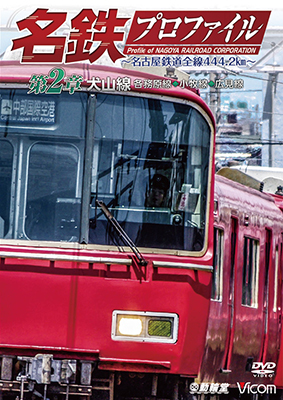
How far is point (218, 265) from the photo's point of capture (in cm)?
827

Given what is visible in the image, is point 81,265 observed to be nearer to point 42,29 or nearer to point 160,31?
point 42,29

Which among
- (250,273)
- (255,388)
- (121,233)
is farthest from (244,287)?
(121,233)

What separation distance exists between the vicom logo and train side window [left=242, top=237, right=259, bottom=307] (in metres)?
0.84

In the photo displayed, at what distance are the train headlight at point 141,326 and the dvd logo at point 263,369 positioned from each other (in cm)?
307

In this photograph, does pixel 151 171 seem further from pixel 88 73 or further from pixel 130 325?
pixel 130 325

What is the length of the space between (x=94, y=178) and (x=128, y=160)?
1.00 feet

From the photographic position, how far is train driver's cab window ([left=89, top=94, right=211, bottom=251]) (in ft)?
22.0

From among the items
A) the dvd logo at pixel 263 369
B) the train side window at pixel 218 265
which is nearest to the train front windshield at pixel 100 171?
the train side window at pixel 218 265

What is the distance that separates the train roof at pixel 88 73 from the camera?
6.85 meters

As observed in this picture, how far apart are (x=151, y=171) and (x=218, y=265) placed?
Answer: 5.83ft

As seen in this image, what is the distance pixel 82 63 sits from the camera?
720cm

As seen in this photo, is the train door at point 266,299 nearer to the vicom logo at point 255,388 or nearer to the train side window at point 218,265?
the vicom logo at point 255,388

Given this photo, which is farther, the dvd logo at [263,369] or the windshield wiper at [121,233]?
the dvd logo at [263,369]

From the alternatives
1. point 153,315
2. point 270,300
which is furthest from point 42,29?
point 270,300
